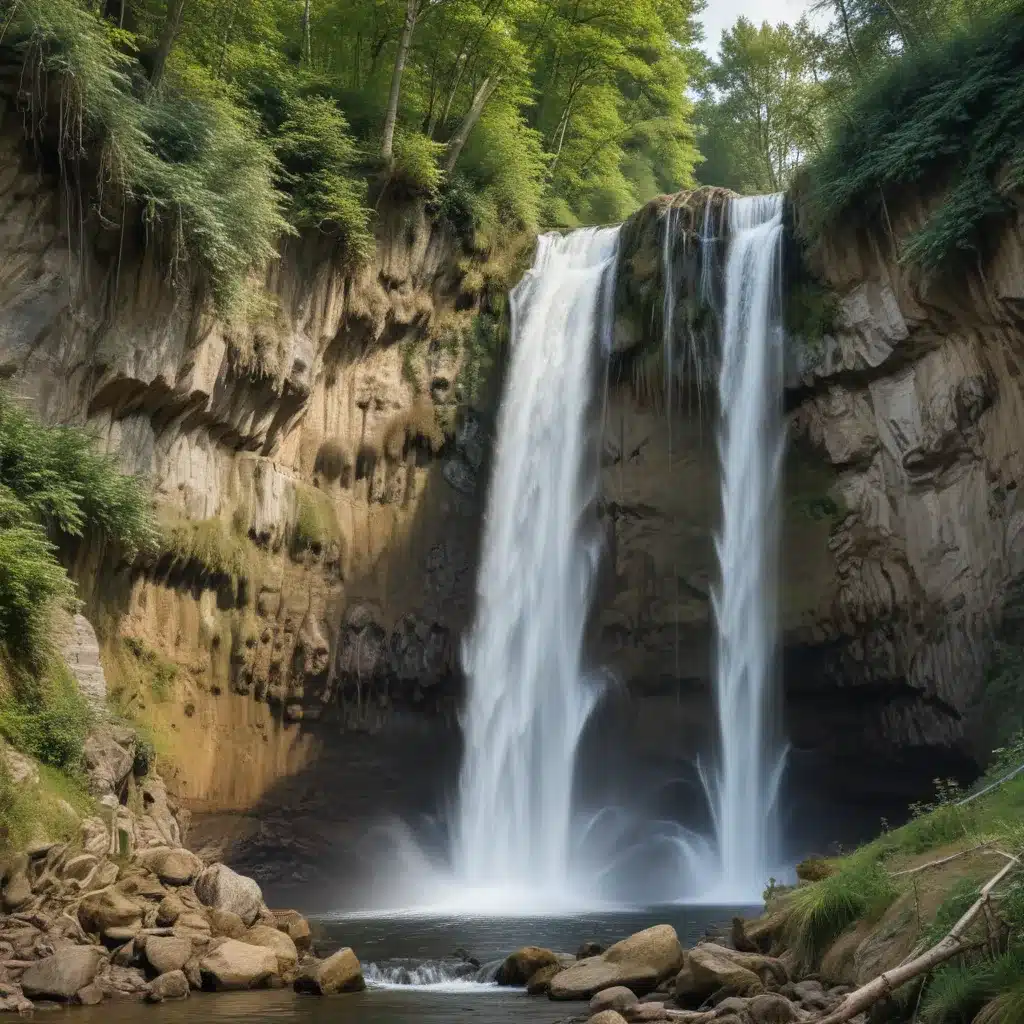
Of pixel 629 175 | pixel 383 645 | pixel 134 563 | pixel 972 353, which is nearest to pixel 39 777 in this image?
pixel 134 563

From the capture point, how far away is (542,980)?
1107cm

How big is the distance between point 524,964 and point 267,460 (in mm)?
13133

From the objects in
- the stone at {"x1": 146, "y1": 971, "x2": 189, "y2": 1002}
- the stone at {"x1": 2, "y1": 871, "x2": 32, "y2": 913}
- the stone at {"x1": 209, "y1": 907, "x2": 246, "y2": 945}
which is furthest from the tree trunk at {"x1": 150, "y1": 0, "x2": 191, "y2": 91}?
the stone at {"x1": 146, "y1": 971, "x2": 189, "y2": 1002}

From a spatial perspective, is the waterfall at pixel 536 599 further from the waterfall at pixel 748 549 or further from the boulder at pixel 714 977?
the boulder at pixel 714 977

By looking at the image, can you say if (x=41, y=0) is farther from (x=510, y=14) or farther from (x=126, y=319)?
(x=510, y=14)

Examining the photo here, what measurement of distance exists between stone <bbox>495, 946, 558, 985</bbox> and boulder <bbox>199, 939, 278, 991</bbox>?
2.42 metres

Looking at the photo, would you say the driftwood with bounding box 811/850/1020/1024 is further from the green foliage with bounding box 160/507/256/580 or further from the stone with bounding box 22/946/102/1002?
the green foliage with bounding box 160/507/256/580

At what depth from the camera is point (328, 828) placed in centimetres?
2159

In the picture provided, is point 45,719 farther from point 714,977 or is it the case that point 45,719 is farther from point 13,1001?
point 714,977

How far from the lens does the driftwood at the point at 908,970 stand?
5840 millimetres

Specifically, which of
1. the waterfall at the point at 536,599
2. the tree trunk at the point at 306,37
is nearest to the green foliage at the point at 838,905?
the waterfall at the point at 536,599

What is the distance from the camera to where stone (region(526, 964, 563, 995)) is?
36.1 feet

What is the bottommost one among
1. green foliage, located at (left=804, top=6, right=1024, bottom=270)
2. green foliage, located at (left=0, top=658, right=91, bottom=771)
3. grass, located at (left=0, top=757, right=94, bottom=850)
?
grass, located at (left=0, top=757, right=94, bottom=850)

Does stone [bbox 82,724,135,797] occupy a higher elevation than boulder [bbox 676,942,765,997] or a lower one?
higher
